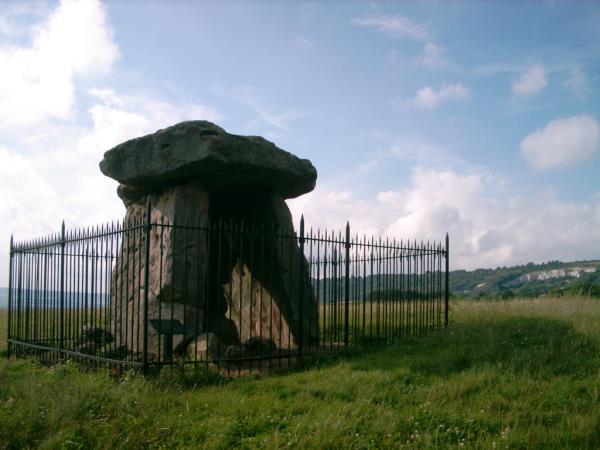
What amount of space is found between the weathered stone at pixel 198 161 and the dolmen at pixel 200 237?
2 cm

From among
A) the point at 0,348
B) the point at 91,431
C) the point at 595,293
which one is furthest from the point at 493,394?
the point at 595,293

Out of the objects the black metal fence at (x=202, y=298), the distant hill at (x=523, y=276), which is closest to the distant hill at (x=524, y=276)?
the distant hill at (x=523, y=276)

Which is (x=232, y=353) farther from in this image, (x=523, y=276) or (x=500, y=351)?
(x=523, y=276)

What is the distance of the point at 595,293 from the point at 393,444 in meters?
12.8

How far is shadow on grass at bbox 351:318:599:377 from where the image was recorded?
24.0ft

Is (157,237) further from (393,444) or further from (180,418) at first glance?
(393,444)

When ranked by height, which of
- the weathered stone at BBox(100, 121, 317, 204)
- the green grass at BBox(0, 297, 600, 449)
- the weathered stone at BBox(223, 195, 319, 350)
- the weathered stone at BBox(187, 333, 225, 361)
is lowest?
the green grass at BBox(0, 297, 600, 449)

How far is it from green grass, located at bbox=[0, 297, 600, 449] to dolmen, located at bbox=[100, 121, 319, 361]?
1.27 metres

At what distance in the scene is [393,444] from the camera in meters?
5.17

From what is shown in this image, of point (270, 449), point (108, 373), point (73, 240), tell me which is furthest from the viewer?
point (73, 240)

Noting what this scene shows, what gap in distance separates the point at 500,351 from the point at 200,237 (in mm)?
4906

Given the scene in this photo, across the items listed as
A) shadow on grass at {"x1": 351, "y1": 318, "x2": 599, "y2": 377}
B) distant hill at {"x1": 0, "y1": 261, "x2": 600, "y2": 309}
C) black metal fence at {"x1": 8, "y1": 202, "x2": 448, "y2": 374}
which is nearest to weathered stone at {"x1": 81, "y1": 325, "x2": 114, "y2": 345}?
black metal fence at {"x1": 8, "y1": 202, "x2": 448, "y2": 374}

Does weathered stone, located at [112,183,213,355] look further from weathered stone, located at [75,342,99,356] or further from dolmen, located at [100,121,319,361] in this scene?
weathered stone, located at [75,342,99,356]

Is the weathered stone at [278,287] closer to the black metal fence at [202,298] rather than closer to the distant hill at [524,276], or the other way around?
the black metal fence at [202,298]
